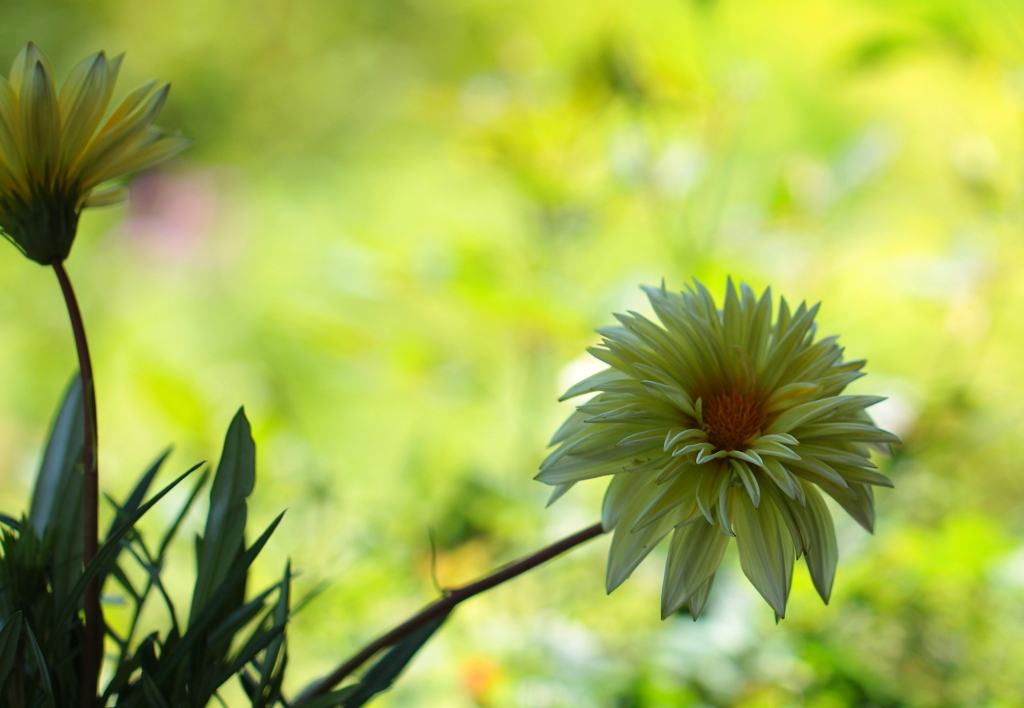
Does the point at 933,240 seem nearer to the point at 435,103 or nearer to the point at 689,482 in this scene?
the point at 435,103

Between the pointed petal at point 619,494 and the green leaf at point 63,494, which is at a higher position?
the green leaf at point 63,494

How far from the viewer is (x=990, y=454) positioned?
0.75 m

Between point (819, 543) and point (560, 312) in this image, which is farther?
point (560, 312)

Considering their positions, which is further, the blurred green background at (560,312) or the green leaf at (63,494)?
the blurred green background at (560,312)

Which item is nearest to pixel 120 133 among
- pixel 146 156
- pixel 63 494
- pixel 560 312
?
pixel 146 156

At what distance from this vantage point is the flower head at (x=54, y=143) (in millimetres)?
170

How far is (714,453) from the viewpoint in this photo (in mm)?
173

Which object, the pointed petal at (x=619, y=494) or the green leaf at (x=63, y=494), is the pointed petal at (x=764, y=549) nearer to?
the pointed petal at (x=619, y=494)

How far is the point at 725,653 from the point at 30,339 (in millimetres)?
955

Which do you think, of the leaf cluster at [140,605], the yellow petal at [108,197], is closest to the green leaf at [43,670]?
the leaf cluster at [140,605]

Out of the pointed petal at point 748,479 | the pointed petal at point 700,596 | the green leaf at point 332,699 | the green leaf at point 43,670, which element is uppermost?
the pointed petal at point 748,479

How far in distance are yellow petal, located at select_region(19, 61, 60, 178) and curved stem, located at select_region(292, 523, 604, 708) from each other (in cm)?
14

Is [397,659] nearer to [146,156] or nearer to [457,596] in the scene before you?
[457,596]

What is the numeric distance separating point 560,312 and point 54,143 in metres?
0.31
